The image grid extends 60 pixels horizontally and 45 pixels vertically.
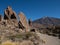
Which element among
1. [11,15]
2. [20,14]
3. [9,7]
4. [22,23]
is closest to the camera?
[22,23]

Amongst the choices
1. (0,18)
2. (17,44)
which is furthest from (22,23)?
(17,44)

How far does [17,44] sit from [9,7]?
170 ft

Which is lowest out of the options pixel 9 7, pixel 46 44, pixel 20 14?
pixel 46 44

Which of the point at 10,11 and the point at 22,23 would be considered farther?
the point at 10,11

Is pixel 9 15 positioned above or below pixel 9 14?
below

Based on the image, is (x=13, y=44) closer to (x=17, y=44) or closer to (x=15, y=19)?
(x=17, y=44)

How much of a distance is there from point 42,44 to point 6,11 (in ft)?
152

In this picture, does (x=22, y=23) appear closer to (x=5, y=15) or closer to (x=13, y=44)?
(x=5, y=15)

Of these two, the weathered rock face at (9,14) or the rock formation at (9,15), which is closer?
the rock formation at (9,15)

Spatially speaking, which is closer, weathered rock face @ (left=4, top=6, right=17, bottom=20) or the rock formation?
the rock formation

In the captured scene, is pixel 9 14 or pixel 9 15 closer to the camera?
pixel 9 15

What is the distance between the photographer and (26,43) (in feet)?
61.6

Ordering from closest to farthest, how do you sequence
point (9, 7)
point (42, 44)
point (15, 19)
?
point (42, 44) < point (15, 19) < point (9, 7)

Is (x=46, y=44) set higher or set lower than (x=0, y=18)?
lower
